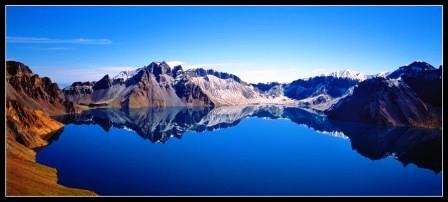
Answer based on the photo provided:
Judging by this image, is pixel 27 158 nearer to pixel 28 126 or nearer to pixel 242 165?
pixel 28 126

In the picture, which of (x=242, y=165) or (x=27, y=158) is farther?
(x=242, y=165)

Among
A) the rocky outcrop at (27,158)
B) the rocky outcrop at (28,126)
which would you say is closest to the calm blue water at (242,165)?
the rocky outcrop at (27,158)

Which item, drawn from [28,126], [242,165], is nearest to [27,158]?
[28,126]

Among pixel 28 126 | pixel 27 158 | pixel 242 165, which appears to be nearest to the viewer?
pixel 27 158

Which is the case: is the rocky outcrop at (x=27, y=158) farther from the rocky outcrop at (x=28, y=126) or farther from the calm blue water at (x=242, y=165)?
the calm blue water at (x=242, y=165)

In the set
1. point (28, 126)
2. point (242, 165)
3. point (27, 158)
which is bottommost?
point (242, 165)

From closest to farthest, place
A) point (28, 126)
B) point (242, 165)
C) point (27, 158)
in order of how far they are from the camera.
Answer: point (27, 158)
point (242, 165)
point (28, 126)
